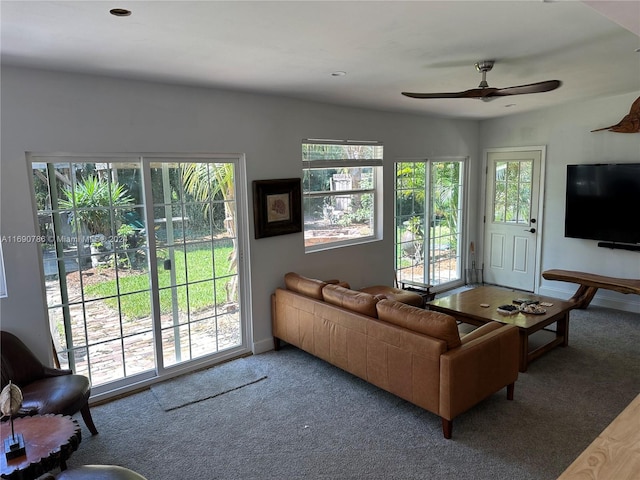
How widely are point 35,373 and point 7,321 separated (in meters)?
0.41

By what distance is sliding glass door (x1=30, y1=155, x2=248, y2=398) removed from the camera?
3209 mm

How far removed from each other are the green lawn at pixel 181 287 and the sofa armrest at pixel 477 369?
7.14 ft

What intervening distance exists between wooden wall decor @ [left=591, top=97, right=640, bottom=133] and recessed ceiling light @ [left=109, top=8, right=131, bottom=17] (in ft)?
17.6

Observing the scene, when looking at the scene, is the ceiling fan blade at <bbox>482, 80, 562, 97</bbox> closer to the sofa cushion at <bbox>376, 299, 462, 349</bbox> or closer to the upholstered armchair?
the sofa cushion at <bbox>376, 299, 462, 349</bbox>

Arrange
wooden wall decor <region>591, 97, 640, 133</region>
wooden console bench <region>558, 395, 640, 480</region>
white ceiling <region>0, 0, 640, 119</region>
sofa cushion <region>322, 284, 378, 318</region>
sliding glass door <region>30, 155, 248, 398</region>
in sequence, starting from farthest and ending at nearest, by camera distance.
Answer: wooden wall decor <region>591, 97, 640, 133</region> < sofa cushion <region>322, 284, 378, 318</region> < sliding glass door <region>30, 155, 248, 398</region> < white ceiling <region>0, 0, 640, 119</region> < wooden console bench <region>558, 395, 640, 480</region>

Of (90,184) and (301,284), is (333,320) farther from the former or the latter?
(90,184)

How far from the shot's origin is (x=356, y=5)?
2.05m

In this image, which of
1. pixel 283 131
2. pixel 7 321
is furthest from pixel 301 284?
pixel 7 321

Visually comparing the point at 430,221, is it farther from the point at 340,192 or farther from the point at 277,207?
the point at 277,207

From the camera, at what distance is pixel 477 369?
2.92 m

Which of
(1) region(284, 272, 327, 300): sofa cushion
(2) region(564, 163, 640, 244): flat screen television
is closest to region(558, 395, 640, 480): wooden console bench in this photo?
(1) region(284, 272, 327, 300): sofa cushion

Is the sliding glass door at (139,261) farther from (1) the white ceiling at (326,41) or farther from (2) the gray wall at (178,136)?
(1) the white ceiling at (326,41)

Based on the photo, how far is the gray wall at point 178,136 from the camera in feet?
9.55

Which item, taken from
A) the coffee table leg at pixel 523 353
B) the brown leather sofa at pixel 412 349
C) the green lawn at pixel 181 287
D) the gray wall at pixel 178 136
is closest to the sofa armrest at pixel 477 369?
the brown leather sofa at pixel 412 349
